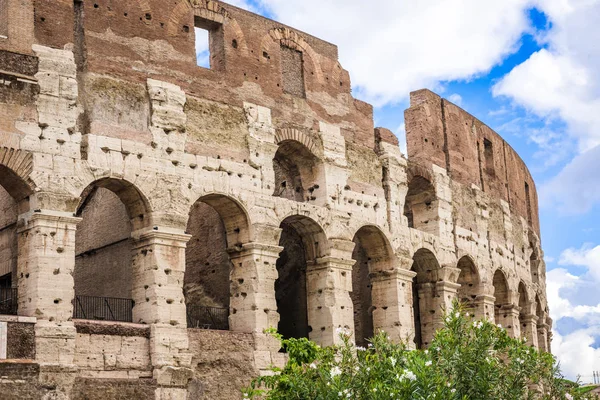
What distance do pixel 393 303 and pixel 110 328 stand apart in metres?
7.29

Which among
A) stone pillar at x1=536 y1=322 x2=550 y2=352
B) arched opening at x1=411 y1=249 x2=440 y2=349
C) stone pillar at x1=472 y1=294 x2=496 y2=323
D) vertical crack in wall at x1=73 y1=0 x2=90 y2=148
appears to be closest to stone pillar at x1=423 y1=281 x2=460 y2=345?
arched opening at x1=411 y1=249 x2=440 y2=349

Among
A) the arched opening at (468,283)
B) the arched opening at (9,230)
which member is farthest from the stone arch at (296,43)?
the arched opening at (468,283)

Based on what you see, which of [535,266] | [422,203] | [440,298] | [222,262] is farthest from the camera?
[535,266]

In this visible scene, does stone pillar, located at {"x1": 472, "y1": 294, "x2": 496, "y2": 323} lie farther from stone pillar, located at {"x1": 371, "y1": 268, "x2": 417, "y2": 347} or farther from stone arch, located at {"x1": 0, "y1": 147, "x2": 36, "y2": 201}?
stone arch, located at {"x1": 0, "y1": 147, "x2": 36, "y2": 201}

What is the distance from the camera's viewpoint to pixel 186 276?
73.9ft

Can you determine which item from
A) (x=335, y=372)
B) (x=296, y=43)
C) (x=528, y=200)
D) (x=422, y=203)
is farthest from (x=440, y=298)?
(x=335, y=372)

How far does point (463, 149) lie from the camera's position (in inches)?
1009

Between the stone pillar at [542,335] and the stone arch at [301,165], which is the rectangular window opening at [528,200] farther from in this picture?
the stone arch at [301,165]

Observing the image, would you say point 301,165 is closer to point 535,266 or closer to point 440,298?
point 440,298

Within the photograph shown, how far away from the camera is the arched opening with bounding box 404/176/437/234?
23750 mm

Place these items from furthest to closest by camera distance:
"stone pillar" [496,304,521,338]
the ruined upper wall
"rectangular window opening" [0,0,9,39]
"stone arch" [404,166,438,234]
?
"stone pillar" [496,304,521,338] → the ruined upper wall → "stone arch" [404,166,438,234] → "rectangular window opening" [0,0,9,39]

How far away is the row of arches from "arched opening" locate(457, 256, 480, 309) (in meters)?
0.27

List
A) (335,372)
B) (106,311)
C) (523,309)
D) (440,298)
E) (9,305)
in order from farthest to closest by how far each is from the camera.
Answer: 1. (523,309)
2. (440,298)
3. (106,311)
4. (9,305)
5. (335,372)

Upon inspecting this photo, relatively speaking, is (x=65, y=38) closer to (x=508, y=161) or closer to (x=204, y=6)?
(x=204, y=6)
